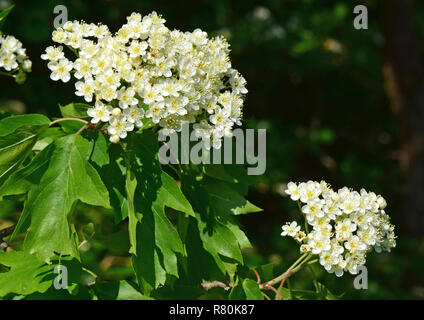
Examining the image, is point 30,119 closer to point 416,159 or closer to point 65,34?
point 65,34

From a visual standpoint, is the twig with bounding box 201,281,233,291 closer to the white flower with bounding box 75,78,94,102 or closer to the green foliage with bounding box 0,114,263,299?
the green foliage with bounding box 0,114,263,299

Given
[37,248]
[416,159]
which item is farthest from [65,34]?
Result: [416,159]

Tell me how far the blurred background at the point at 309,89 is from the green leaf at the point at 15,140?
2.80 metres

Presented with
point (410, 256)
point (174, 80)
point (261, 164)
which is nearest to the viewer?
point (174, 80)

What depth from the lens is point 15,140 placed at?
1.77m

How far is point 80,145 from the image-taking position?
5.74ft

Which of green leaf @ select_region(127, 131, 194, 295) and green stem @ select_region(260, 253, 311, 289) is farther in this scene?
green stem @ select_region(260, 253, 311, 289)

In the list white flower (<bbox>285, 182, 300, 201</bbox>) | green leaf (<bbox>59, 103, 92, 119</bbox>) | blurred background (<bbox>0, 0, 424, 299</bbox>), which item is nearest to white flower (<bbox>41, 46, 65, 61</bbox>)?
green leaf (<bbox>59, 103, 92, 119</bbox>)

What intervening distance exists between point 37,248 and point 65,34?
0.70 metres

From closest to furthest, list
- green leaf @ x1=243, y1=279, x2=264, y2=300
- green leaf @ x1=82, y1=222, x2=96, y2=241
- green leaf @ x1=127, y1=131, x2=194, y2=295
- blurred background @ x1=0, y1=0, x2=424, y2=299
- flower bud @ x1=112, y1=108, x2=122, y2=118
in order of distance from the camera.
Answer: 1. flower bud @ x1=112, y1=108, x2=122, y2=118
2. green leaf @ x1=127, y1=131, x2=194, y2=295
3. green leaf @ x1=243, y1=279, x2=264, y2=300
4. green leaf @ x1=82, y1=222, x2=96, y2=241
5. blurred background @ x1=0, y1=0, x2=424, y2=299

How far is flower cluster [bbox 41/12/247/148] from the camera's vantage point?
1669 millimetres

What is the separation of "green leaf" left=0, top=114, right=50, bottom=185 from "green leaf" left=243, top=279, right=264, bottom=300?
0.87m

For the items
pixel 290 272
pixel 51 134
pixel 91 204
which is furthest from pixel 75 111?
pixel 290 272
